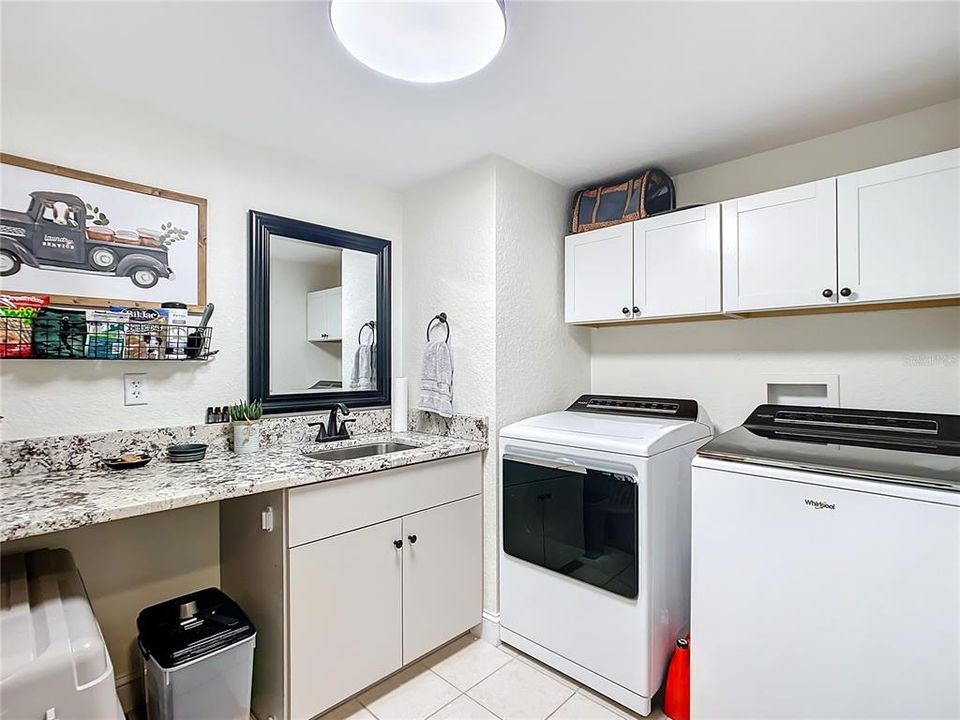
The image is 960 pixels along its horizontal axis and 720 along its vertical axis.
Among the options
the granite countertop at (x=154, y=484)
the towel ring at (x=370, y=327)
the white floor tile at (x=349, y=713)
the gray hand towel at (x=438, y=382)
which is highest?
the towel ring at (x=370, y=327)

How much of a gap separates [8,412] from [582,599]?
2169 mm

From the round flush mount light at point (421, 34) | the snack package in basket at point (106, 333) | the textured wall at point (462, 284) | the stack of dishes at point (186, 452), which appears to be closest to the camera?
the round flush mount light at point (421, 34)

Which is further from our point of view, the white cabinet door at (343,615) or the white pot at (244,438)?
the white pot at (244,438)

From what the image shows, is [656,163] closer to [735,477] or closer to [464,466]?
[735,477]

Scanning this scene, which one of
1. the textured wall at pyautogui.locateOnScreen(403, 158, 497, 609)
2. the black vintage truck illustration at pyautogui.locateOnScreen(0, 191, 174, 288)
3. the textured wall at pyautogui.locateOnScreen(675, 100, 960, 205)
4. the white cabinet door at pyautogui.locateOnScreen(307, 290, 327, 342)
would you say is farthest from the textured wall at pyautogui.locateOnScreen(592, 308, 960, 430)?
the black vintage truck illustration at pyautogui.locateOnScreen(0, 191, 174, 288)

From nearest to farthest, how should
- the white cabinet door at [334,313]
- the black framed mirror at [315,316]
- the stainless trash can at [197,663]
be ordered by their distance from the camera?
the stainless trash can at [197,663]
the black framed mirror at [315,316]
the white cabinet door at [334,313]

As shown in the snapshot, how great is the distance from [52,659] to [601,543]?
1.65m

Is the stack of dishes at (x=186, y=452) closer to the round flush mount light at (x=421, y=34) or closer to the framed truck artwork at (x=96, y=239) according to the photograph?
the framed truck artwork at (x=96, y=239)

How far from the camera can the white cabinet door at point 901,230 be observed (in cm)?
159

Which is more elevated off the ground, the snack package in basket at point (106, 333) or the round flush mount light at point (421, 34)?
the round flush mount light at point (421, 34)

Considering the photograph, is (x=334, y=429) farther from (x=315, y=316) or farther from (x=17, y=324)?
(x=17, y=324)

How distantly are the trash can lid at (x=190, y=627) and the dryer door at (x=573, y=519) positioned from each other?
1.11 meters

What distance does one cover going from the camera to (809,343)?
2102mm

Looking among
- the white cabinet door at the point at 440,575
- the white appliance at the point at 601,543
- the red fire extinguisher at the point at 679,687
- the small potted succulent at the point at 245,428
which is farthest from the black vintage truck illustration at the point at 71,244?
the red fire extinguisher at the point at 679,687
